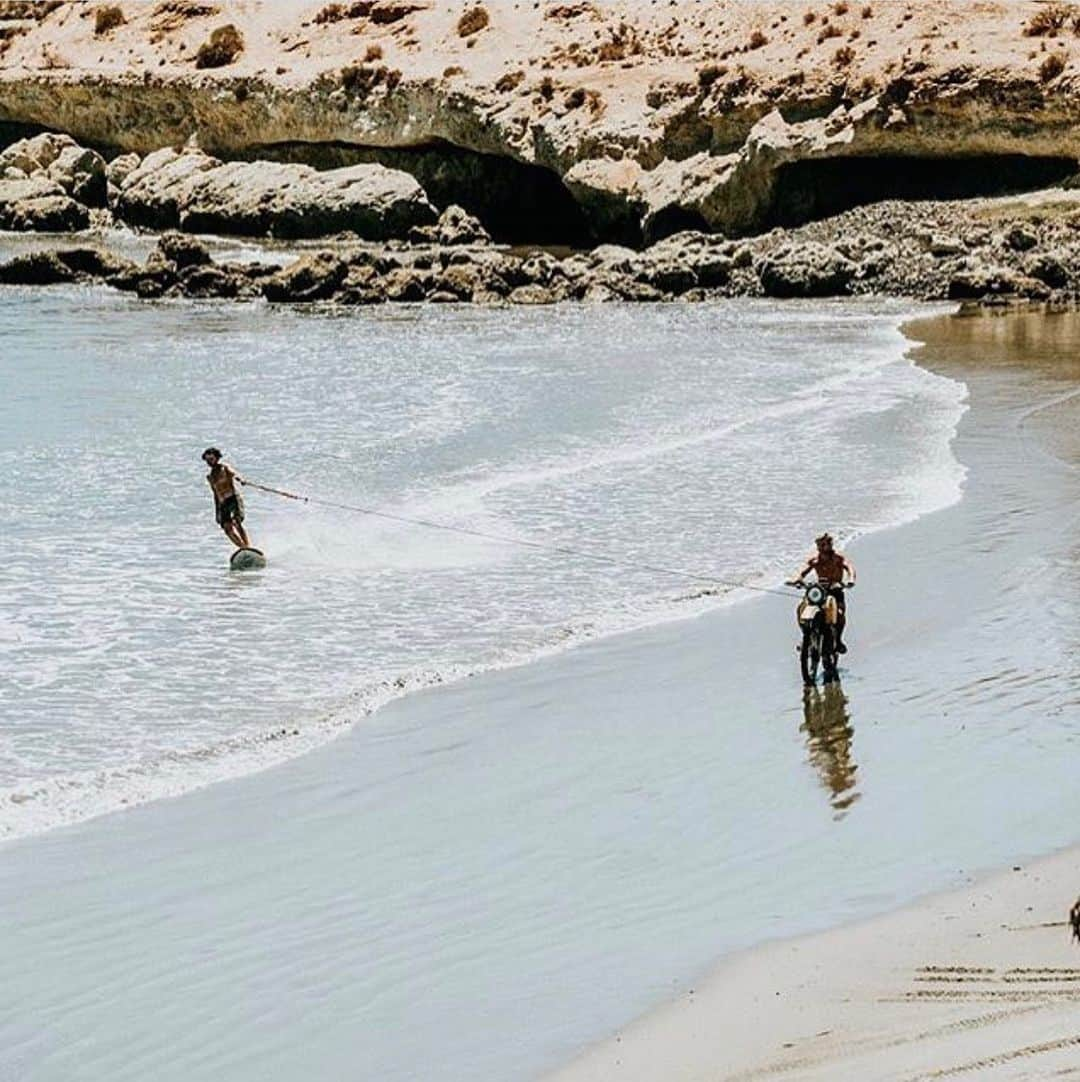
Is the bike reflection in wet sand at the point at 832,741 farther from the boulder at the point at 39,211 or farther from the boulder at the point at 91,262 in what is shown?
the boulder at the point at 39,211

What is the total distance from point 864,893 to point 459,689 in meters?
4.44

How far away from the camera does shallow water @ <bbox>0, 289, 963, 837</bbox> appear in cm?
1161

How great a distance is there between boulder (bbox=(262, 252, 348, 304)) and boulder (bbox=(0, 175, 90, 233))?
19150 millimetres

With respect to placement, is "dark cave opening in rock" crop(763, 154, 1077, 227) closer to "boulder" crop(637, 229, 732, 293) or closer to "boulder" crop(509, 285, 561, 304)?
"boulder" crop(637, 229, 732, 293)

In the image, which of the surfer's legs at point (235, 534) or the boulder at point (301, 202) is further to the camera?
the boulder at point (301, 202)

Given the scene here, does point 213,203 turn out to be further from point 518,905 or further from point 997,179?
point 518,905

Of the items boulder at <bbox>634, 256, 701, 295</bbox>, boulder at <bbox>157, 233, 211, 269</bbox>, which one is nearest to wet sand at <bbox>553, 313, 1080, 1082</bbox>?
boulder at <bbox>634, 256, 701, 295</bbox>

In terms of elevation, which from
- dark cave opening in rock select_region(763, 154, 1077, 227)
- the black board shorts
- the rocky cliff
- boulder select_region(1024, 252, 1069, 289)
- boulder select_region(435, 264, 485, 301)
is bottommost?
the black board shorts

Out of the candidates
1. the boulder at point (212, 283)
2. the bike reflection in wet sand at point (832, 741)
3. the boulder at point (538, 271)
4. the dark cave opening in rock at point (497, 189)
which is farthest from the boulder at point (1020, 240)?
the bike reflection in wet sand at point (832, 741)

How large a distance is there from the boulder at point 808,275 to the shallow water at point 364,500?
18.0 ft

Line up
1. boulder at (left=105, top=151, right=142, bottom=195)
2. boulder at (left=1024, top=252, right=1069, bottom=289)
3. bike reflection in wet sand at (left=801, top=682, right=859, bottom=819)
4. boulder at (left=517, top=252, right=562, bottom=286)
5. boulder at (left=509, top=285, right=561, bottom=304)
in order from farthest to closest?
1. boulder at (left=105, top=151, right=142, bottom=195)
2. boulder at (left=517, top=252, right=562, bottom=286)
3. boulder at (left=509, top=285, right=561, bottom=304)
4. boulder at (left=1024, top=252, right=1069, bottom=289)
5. bike reflection in wet sand at (left=801, top=682, right=859, bottom=819)

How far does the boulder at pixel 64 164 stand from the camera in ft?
197

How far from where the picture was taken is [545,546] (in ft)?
53.2

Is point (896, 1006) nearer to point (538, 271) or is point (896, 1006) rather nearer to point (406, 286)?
point (406, 286)
